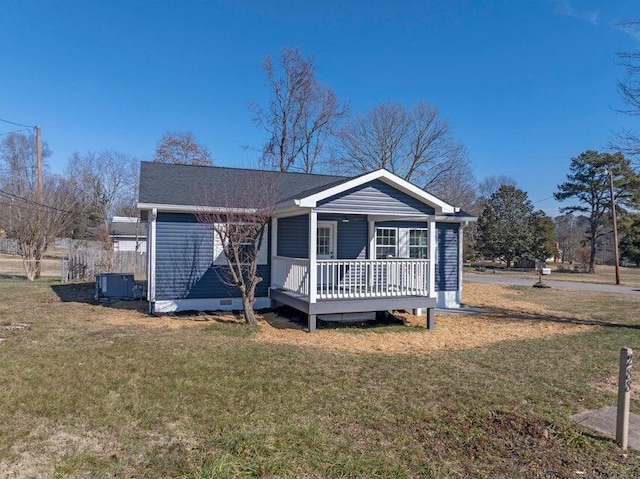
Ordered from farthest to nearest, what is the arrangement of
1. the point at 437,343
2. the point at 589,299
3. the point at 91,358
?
the point at 589,299 → the point at 437,343 → the point at 91,358

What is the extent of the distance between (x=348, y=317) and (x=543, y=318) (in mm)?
5482

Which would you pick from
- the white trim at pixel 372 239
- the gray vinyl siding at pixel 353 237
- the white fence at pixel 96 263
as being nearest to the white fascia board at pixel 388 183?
the gray vinyl siding at pixel 353 237

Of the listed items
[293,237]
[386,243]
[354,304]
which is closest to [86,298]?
[293,237]

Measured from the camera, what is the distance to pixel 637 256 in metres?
43.0

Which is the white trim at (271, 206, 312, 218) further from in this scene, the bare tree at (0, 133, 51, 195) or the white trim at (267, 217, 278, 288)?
the bare tree at (0, 133, 51, 195)

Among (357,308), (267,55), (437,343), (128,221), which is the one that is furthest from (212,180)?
(128,221)

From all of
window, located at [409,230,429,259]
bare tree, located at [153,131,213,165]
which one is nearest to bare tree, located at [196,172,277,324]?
window, located at [409,230,429,259]

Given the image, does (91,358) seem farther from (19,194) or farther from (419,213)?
(19,194)

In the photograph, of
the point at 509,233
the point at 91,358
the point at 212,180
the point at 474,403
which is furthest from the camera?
the point at 509,233

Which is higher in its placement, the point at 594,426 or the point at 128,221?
the point at 128,221

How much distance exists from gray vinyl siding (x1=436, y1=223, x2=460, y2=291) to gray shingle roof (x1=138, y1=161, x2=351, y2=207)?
3.58m

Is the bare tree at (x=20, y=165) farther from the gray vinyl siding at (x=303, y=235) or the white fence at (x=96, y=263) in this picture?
the gray vinyl siding at (x=303, y=235)

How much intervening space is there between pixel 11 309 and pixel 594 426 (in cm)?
1227

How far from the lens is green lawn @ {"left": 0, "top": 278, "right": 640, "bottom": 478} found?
334 cm
